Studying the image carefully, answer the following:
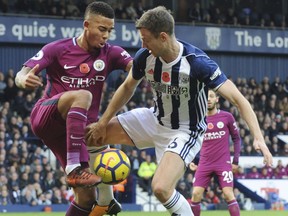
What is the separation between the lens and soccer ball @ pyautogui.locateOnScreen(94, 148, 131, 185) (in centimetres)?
883

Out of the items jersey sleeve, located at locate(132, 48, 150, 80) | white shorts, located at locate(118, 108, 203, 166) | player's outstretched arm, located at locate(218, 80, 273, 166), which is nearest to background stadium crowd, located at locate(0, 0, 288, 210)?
white shorts, located at locate(118, 108, 203, 166)

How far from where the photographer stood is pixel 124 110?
24562 mm

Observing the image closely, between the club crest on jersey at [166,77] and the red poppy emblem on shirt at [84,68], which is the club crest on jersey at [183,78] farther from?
the red poppy emblem on shirt at [84,68]

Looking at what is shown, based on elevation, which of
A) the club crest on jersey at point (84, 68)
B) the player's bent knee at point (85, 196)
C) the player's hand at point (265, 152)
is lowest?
the player's bent knee at point (85, 196)

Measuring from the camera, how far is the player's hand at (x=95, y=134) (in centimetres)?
880

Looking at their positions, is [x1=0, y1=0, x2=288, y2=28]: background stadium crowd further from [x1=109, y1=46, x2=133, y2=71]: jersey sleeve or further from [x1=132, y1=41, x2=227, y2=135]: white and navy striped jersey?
[x1=132, y1=41, x2=227, y2=135]: white and navy striped jersey

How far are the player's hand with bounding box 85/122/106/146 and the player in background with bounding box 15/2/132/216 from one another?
3.9 inches

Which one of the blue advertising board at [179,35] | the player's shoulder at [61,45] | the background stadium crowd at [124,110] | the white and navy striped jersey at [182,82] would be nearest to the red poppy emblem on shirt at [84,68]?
the player's shoulder at [61,45]

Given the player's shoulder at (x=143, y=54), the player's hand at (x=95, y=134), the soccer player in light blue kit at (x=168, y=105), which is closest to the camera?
the soccer player in light blue kit at (x=168, y=105)

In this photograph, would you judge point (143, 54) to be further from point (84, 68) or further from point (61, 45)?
point (61, 45)

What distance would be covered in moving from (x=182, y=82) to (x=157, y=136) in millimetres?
692

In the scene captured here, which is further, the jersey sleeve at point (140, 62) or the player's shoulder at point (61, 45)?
the player's shoulder at point (61, 45)

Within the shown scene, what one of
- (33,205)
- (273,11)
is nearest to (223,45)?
(273,11)

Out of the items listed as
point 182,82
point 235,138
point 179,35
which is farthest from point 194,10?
point 182,82
